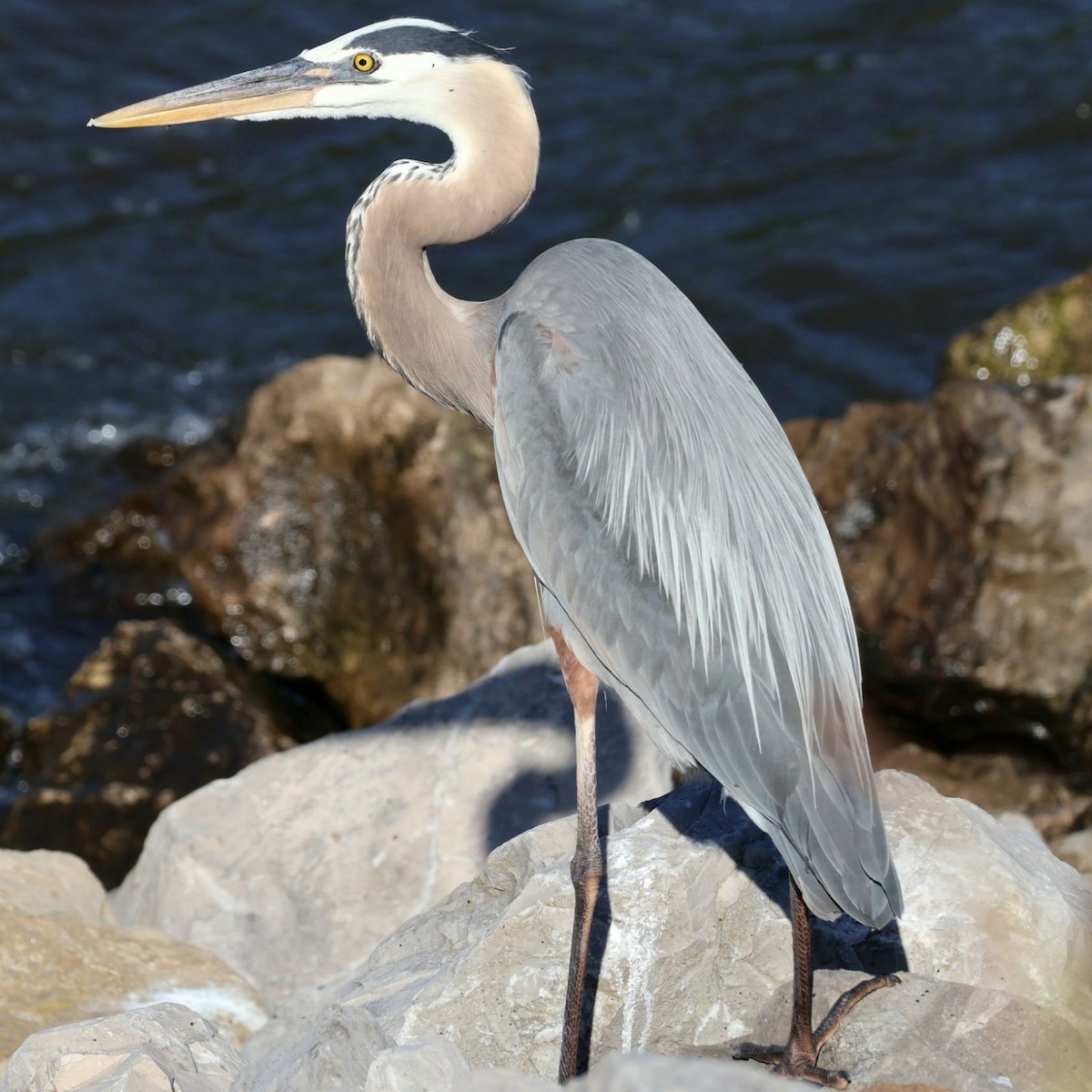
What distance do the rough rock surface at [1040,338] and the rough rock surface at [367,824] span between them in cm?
431

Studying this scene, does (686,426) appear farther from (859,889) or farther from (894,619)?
(894,619)

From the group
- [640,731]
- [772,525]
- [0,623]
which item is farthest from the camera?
[0,623]

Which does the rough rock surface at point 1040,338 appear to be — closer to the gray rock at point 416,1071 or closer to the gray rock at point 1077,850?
the gray rock at point 1077,850

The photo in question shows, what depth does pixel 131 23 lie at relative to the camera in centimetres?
1292

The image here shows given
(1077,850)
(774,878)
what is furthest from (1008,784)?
(774,878)

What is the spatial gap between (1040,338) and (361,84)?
5.29 meters

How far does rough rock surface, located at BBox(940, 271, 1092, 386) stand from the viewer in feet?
27.8

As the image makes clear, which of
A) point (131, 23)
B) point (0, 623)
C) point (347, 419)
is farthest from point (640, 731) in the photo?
point (131, 23)

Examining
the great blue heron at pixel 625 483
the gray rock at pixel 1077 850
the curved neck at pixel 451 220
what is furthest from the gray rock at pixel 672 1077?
the gray rock at pixel 1077 850

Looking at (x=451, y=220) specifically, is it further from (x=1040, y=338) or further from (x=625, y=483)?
(x=1040, y=338)

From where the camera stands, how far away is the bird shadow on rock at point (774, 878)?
395 cm

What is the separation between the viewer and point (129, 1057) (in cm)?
346

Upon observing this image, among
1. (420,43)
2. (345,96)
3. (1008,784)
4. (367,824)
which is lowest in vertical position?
(1008,784)

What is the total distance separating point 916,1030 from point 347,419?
4412 millimetres
